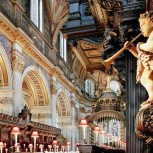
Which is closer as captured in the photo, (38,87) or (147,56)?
(147,56)

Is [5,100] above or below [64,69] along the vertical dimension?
below

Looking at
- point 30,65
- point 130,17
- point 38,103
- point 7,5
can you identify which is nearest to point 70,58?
point 38,103

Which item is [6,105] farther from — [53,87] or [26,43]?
[53,87]

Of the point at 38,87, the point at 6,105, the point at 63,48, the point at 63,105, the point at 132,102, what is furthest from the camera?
the point at 63,105

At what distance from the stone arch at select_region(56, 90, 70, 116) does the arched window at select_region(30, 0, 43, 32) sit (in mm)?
7216

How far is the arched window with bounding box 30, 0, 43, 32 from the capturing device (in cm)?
1907

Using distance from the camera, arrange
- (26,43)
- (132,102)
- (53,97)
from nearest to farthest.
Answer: (132,102) < (26,43) < (53,97)

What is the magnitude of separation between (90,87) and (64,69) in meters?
11.3

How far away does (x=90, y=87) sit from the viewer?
121 ft

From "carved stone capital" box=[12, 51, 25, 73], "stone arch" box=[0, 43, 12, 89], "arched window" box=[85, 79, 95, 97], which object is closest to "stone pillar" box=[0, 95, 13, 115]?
"stone arch" box=[0, 43, 12, 89]

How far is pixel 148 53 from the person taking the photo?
272 cm

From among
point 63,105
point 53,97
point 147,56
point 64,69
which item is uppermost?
point 64,69

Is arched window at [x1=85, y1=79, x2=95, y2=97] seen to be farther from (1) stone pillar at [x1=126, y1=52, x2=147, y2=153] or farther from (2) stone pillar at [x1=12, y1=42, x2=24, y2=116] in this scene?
(1) stone pillar at [x1=126, y1=52, x2=147, y2=153]

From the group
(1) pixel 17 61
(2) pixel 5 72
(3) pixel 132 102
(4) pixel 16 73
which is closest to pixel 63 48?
(1) pixel 17 61
